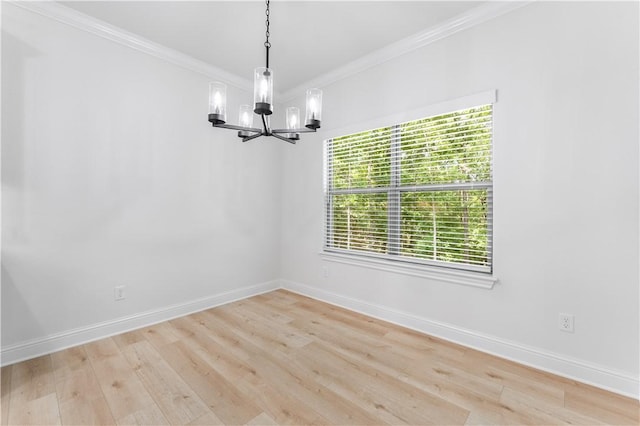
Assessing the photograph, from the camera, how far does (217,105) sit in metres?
1.75

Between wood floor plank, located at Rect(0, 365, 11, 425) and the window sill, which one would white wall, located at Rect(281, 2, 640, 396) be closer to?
the window sill

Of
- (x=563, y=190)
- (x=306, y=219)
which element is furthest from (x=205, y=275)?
(x=563, y=190)

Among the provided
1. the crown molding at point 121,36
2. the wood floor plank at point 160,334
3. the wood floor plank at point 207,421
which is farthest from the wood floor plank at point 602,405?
the crown molding at point 121,36

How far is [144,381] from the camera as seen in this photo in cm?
193

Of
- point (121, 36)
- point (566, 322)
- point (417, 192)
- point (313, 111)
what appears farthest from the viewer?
point (417, 192)

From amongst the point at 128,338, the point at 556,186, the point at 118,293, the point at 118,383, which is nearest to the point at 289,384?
the point at 118,383

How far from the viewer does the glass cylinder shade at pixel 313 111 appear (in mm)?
1799

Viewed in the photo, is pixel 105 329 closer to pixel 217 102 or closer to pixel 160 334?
pixel 160 334

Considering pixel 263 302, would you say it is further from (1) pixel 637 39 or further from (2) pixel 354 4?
(1) pixel 637 39

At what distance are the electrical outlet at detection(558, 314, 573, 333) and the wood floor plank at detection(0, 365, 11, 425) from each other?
3.42 metres

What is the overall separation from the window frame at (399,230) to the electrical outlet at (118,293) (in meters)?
2.09

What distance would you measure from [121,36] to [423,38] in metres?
2.77

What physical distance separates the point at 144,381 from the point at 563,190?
3.14 m

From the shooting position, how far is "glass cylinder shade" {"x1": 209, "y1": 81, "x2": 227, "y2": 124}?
5.66ft
